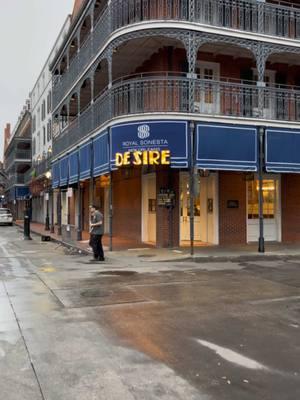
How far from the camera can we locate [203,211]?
63.4 ft

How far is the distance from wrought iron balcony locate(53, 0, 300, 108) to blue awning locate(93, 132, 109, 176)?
3627mm

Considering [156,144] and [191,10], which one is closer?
[156,144]

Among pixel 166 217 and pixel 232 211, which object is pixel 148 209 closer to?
pixel 166 217

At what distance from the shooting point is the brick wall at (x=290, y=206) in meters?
19.8

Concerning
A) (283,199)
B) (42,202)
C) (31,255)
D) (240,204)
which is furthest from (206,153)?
(42,202)

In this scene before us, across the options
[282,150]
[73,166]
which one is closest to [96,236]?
[282,150]

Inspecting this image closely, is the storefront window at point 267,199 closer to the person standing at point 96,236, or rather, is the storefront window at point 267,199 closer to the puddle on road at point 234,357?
the person standing at point 96,236

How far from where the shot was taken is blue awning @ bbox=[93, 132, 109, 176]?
17141 mm

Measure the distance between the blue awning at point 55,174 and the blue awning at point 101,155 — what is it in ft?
29.7

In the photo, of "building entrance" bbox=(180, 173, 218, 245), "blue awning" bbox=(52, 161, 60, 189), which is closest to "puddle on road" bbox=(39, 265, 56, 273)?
"building entrance" bbox=(180, 173, 218, 245)

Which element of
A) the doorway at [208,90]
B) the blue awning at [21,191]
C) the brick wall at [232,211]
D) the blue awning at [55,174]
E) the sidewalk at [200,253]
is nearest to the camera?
the sidewalk at [200,253]

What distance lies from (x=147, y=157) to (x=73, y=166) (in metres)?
8.89

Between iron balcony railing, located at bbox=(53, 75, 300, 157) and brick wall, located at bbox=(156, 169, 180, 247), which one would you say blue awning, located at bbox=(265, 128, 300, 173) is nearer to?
iron balcony railing, located at bbox=(53, 75, 300, 157)

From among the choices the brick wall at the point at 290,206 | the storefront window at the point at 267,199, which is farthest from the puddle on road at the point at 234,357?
the brick wall at the point at 290,206
